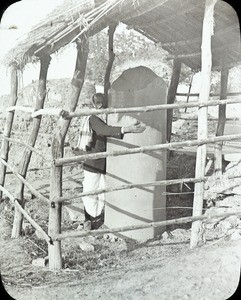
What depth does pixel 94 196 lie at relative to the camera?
5117 mm

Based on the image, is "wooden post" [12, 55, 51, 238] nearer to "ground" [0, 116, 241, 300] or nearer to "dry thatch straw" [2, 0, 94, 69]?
"ground" [0, 116, 241, 300]

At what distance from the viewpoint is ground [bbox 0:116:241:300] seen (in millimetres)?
3385

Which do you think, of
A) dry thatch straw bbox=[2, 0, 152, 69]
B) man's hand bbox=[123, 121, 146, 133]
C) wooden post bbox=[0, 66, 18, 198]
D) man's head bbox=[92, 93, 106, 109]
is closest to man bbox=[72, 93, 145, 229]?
man's head bbox=[92, 93, 106, 109]

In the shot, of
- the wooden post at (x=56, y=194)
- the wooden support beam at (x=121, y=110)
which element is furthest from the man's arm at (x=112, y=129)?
the wooden post at (x=56, y=194)

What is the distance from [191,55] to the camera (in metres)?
7.15

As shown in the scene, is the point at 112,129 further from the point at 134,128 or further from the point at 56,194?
the point at 56,194

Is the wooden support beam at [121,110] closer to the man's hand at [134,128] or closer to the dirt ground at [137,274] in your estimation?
the man's hand at [134,128]

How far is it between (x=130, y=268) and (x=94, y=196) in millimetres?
1447

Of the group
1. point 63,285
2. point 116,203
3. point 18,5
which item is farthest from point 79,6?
point 63,285

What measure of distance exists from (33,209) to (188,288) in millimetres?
3974

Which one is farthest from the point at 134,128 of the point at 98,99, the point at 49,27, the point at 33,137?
the point at 33,137

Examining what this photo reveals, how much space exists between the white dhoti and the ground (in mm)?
414

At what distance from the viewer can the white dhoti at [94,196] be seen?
5.14 m

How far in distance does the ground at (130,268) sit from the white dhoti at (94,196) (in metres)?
0.41
